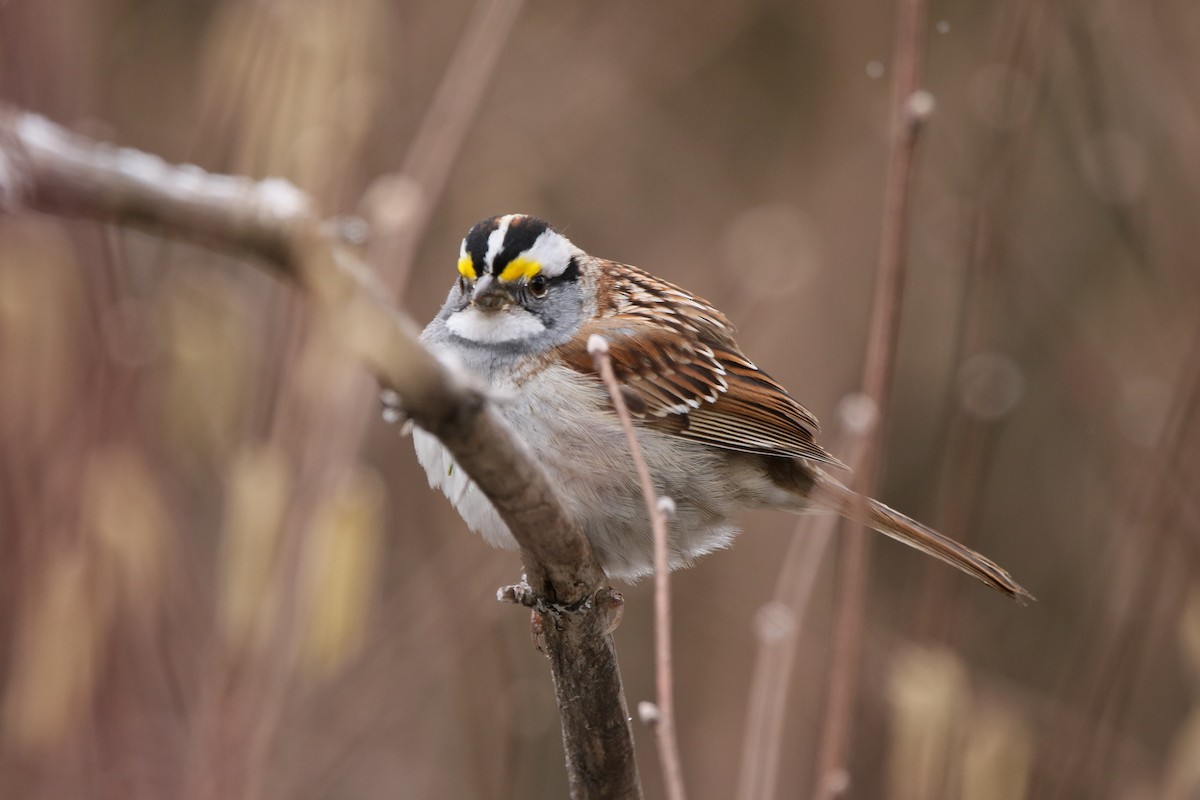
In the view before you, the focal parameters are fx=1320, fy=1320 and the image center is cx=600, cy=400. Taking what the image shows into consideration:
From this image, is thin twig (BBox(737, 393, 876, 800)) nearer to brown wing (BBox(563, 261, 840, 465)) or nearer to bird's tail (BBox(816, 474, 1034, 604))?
bird's tail (BBox(816, 474, 1034, 604))

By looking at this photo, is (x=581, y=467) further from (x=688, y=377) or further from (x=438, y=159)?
(x=438, y=159)

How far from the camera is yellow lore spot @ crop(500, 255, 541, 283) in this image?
294 cm

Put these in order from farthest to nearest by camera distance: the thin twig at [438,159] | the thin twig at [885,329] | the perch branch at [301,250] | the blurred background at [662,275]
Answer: the blurred background at [662,275] < the thin twig at [438,159] < the thin twig at [885,329] < the perch branch at [301,250]

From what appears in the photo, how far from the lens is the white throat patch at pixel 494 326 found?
9.62 feet

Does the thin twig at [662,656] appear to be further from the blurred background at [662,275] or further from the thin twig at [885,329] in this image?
the blurred background at [662,275]

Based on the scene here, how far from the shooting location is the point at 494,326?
294 centimetres

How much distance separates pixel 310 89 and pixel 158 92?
10.8 ft

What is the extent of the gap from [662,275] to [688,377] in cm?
220

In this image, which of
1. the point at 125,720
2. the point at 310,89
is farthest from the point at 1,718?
the point at 310,89

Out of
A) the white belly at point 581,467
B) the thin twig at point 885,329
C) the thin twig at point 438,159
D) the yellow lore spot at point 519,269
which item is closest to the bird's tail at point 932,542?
the white belly at point 581,467

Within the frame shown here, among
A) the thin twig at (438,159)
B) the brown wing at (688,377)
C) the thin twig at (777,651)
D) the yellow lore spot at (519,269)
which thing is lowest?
the thin twig at (777,651)

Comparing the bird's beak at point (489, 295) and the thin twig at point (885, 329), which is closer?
the thin twig at point (885, 329)

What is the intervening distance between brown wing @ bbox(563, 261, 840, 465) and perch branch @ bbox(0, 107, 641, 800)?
103 centimetres

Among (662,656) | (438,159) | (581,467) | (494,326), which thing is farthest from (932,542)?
(662,656)
